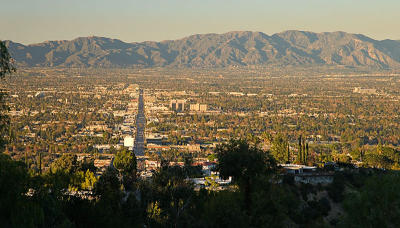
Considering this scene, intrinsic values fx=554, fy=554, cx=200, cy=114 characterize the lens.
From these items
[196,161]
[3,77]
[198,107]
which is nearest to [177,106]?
[198,107]

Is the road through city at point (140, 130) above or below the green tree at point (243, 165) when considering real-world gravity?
below

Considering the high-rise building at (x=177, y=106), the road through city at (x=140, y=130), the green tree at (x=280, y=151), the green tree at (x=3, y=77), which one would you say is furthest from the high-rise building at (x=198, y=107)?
the green tree at (x=3, y=77)

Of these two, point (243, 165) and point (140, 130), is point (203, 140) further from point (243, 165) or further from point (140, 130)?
point (243, 165)

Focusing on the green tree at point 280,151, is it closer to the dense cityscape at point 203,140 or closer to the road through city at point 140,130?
the dense cityscape at point 203,140

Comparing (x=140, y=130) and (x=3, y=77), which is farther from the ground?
(x=3, y=77)

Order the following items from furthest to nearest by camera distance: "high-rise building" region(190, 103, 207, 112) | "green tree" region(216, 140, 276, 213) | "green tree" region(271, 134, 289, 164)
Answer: "high-rise building" region(190, 103, 207, 112), "green tree" region(271, 134, 289, 164), "green tree" region(216, 140, 276, 213)

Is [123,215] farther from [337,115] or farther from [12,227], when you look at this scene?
[337,115]

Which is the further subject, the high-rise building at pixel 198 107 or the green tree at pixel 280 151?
the high-rise building at pixel 198 107

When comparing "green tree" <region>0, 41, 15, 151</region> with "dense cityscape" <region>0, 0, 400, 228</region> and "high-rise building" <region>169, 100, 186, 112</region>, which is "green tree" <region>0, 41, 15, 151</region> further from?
"high-rise building" <region>169, 100, 186, 112</region>

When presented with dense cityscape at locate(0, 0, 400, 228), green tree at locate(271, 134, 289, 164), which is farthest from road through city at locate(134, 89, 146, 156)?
green tree at locate(271, 134, 289, 164)

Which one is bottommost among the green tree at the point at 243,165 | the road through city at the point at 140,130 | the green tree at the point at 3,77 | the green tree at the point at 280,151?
the road through city at the point at 140,130

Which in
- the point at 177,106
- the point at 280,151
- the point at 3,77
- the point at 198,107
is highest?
the point at 3,77

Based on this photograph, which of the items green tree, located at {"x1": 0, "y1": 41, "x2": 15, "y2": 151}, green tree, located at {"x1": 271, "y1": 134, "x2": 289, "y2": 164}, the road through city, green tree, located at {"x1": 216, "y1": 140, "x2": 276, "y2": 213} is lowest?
the road through city
